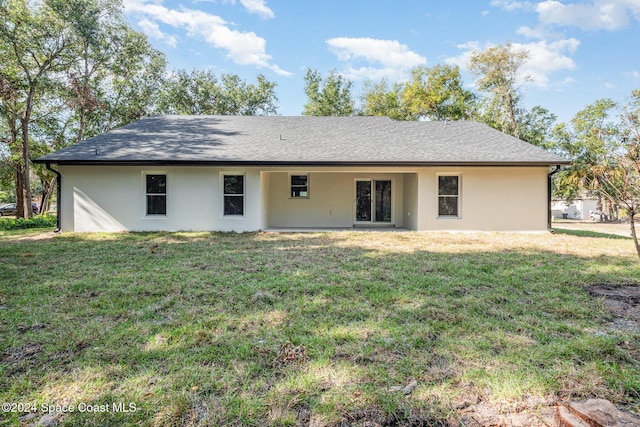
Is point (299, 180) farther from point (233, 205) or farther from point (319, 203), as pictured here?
point (233, 205)

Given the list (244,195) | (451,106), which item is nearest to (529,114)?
(451,106)

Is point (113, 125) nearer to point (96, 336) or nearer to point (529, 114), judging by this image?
point (96, 336)

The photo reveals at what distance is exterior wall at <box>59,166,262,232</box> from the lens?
10117 millimetres

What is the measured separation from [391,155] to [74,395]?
9.77 meters

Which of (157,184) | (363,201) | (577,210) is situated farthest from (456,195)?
(577,210)

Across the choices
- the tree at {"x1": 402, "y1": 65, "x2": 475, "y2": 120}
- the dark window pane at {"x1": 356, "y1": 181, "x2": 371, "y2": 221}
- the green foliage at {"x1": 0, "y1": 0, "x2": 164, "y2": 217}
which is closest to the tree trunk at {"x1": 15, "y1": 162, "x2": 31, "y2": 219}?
the green foliage at {"x1": 0, "y1": 0, "x2": 164, "y2": 217}

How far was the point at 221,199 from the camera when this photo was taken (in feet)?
33.9

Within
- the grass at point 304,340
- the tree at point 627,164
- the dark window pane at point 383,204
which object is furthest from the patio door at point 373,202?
the tree at point 627,164

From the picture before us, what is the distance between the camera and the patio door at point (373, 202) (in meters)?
12.5

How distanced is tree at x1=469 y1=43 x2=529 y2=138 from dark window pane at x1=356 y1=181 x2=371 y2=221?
17.4 meters

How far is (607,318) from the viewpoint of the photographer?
3.32m

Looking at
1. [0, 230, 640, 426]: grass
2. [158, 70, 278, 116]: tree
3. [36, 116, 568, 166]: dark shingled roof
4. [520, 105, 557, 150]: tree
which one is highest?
[158, 70, 278, 116]: tree

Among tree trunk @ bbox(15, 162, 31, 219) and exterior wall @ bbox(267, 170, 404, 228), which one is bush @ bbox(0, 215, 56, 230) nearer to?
tree trunk @ bbox(15, 162, 31, 219)

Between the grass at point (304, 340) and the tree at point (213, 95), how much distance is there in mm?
21158
